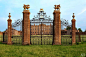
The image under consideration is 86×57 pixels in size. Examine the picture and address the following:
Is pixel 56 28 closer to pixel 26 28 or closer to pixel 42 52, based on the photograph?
pixel 26 28

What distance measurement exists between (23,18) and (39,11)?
219cm

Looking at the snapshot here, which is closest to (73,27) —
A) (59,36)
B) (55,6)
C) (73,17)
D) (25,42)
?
(73,17)

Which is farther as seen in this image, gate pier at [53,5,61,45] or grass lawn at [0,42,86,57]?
gate pier at [53,5,61,45]

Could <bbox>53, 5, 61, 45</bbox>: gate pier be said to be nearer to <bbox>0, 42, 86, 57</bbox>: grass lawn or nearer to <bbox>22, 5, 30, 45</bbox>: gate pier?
<bbox>0, 42, 86, 57</bbox>: grass lawn

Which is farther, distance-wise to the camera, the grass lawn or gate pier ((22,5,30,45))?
gate pier ((22,5,30,45))

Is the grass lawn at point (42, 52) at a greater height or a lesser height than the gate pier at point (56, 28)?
lesser

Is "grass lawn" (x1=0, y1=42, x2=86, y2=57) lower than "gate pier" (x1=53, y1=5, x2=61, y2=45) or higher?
lower

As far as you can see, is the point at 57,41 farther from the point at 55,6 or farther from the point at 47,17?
the point at 55,6

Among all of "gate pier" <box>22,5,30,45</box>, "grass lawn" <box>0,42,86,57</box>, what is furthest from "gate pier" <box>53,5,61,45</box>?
"gate pier" <box>22,5,30,45</box>

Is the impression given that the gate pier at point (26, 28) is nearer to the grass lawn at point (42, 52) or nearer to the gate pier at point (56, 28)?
the grass lawn at point (42, 52)

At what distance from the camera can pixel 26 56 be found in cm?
620

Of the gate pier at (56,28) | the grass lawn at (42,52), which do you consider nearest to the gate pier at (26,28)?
the grass lawn at (42,52)

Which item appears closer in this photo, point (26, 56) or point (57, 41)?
point (26, 56)

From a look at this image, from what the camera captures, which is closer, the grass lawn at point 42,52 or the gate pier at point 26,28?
the grass lawn at point 42,52
